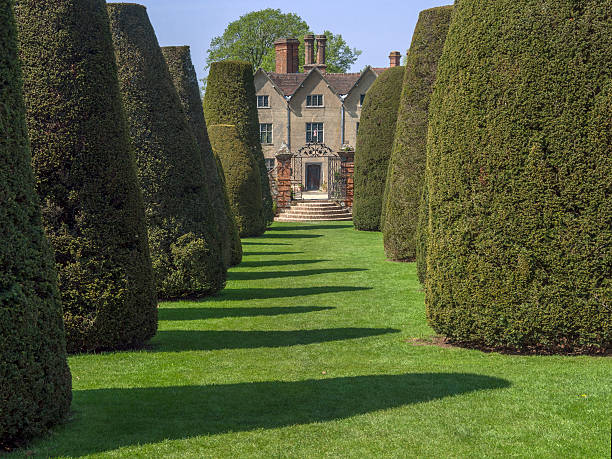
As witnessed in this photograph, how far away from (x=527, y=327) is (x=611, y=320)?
0.96 metres

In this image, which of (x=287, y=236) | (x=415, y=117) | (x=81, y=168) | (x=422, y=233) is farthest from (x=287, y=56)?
(x=81, y=168)

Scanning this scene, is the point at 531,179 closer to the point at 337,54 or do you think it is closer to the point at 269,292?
the point at 269,292

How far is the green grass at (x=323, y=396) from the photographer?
567cm

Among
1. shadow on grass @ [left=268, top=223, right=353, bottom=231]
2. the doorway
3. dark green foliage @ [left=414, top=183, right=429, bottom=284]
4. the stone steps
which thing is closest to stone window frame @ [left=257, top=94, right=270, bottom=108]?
the doorway

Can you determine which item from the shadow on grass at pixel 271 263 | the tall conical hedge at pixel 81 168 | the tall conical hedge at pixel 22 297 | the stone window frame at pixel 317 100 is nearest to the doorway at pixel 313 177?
the stone window frame at pixel 317 100

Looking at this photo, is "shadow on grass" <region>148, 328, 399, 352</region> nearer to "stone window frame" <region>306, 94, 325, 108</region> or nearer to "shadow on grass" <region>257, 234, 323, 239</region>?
"shadow on grass" <region>257, 234, 323, 239</region>

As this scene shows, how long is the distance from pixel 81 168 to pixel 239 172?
16409 mm

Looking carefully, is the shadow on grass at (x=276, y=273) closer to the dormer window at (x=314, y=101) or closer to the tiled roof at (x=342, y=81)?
the dormer window at (x=314, y=101)

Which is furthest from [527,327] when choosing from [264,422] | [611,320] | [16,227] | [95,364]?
[16,227]

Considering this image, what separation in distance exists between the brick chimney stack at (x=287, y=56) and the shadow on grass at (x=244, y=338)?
183 ft

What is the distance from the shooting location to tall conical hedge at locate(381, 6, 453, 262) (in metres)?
17.4

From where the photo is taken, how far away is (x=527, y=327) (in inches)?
329

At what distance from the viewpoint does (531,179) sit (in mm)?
8266

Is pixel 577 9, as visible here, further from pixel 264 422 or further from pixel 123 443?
pixel 123 443
